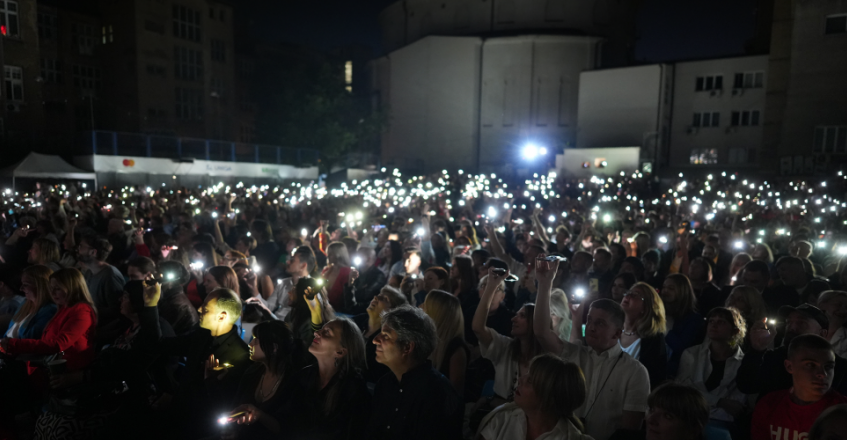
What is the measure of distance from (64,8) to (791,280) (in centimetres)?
3811

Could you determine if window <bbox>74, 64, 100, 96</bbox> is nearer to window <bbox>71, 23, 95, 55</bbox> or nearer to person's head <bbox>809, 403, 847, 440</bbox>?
window <bbox>71, 23, 95, 55</bbox>

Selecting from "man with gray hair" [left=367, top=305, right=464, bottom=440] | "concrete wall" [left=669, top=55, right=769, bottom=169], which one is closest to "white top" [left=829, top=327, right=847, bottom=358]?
"man with gray hair" [left=367, top=305, right=464, bottom=440]

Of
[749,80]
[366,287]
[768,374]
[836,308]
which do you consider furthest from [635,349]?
[749,80]

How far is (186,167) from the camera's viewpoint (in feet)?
89.3

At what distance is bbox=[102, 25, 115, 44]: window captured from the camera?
33.5 m

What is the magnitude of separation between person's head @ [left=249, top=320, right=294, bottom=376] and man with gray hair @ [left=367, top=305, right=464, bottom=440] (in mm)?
807

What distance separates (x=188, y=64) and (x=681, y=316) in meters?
37.2

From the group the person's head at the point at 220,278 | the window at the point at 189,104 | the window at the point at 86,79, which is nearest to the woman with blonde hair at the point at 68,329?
the person's head at the point at 220,278

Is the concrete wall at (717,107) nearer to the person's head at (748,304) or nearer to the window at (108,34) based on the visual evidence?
the person's head at (748,304)

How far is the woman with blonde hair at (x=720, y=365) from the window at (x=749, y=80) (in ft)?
102

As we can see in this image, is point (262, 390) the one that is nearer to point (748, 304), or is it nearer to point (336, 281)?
point (336, 281)

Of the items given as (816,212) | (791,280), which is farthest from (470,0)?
(791,280)

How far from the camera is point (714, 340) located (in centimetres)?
412

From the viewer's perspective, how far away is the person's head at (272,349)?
3797 millimetres
